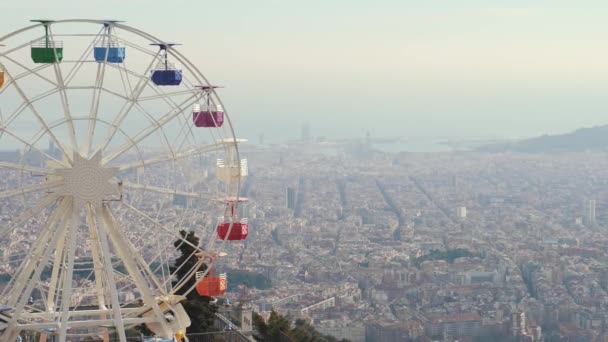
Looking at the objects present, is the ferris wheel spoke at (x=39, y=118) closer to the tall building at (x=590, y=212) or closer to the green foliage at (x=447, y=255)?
the green foliage at (x=447, y=255)

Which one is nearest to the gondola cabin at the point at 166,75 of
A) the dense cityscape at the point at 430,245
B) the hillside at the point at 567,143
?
the dense cityscape at the point at 430,245

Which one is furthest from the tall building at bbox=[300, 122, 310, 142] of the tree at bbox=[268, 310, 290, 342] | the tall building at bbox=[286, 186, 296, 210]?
the tree at bbox=[268, 310, 290, 342]

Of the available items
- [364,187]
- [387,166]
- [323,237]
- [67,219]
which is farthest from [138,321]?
[387,166]

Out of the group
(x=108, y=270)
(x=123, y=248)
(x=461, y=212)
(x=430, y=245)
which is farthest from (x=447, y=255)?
(x=108, y=270)

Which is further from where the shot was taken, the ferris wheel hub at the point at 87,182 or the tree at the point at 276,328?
the tree at the point at 276,328

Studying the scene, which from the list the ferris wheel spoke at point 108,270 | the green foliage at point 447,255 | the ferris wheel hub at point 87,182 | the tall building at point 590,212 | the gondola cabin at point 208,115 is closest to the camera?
the ferris wheel spoke at point 108,270

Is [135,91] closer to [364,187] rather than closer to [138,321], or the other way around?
[138,321]

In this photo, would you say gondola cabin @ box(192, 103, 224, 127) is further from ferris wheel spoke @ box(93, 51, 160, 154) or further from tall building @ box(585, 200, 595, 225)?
tall building @ box(585, 200, 595, 225)
